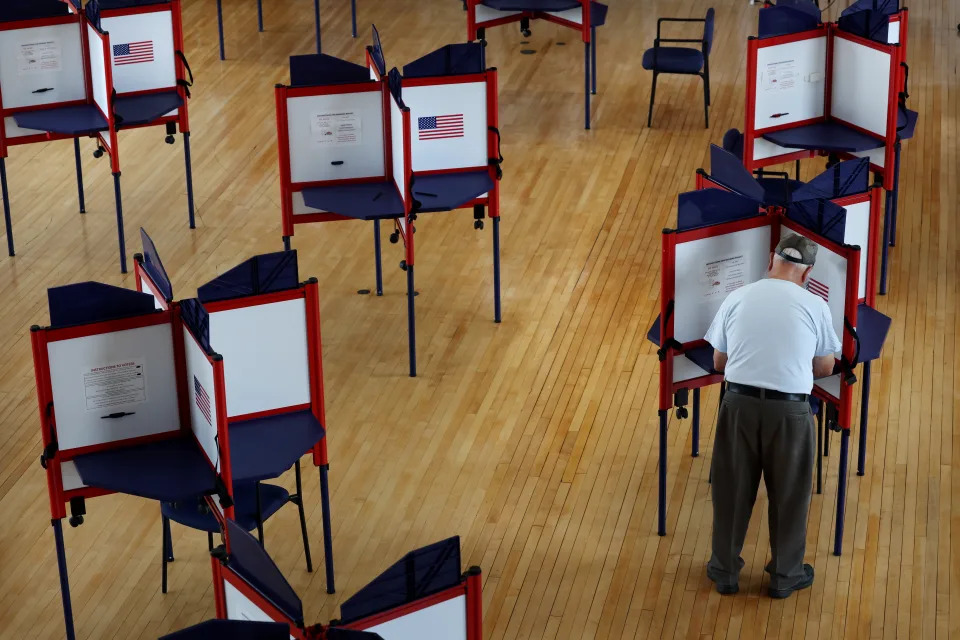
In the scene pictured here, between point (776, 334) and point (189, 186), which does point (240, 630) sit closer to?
point (776, 334)

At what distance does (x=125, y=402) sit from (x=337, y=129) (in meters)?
2.38

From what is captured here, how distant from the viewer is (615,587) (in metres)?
5.77

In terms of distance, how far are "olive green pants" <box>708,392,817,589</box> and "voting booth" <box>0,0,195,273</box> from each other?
161 inches

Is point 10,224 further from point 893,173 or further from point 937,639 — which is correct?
point 937,639

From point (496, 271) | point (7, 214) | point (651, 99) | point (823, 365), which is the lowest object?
point (496, 271)

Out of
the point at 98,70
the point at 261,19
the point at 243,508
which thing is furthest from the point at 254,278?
the point at 261,19

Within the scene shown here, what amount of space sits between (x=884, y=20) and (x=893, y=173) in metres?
0.89

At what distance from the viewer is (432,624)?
3.71 metres

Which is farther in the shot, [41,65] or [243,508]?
[41,65]

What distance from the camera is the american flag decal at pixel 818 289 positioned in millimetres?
5496

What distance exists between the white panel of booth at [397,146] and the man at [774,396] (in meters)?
1.97

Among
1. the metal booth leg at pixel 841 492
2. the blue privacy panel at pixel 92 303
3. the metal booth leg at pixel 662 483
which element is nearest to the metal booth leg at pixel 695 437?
the metal booth leg at pixel 662 483

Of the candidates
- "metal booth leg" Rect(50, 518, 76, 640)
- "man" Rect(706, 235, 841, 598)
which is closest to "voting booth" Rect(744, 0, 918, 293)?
"man" Rect(706, 235, 841, 598)

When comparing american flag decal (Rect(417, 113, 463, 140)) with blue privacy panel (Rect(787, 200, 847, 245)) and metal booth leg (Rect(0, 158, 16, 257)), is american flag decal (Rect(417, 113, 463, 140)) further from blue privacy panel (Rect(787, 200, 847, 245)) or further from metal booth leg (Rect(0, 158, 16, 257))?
metal booth leg (Rect(0, 158, 16, 257))
